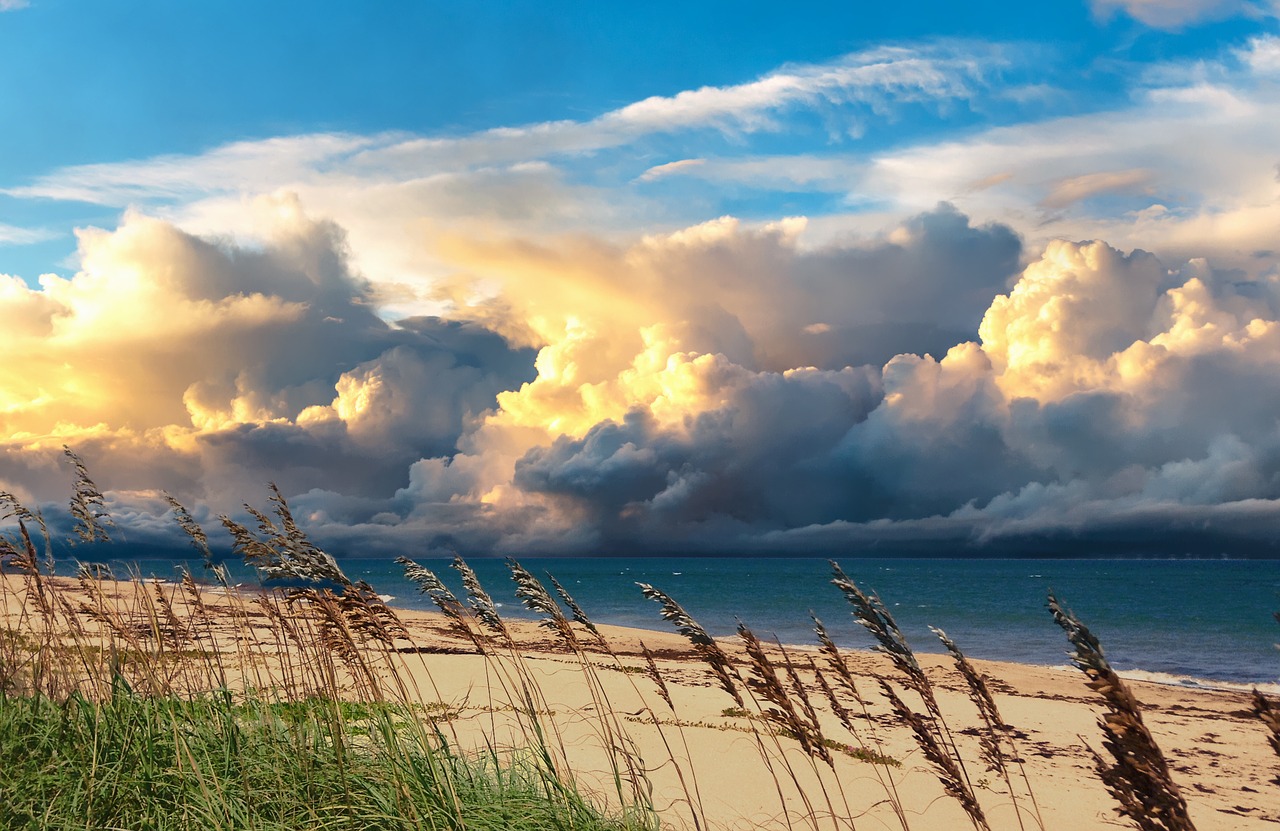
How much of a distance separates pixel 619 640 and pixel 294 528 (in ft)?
103

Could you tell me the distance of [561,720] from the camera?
1445cm

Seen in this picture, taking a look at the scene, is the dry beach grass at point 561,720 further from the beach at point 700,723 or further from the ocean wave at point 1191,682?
the ocean wave at point 1191,682

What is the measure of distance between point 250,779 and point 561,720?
955cm

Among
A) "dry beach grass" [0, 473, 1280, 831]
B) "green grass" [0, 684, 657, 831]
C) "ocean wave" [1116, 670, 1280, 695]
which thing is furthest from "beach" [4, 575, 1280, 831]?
"ocean wave" [1116, 670, 1280, 695]

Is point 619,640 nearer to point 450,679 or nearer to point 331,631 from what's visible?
point 450,679

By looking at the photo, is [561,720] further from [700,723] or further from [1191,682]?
[1191,682]

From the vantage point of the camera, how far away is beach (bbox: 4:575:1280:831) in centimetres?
550

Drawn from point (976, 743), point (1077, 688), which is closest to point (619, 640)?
point (1077, 688)

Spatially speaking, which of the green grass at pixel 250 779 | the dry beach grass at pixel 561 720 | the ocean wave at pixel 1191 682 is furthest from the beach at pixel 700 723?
the ocean wave at pixel 1191 682

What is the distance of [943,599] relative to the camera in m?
88.8

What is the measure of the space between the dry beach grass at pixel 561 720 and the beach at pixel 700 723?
0.21 feet

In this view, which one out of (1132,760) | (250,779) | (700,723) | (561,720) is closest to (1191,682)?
(700,723)

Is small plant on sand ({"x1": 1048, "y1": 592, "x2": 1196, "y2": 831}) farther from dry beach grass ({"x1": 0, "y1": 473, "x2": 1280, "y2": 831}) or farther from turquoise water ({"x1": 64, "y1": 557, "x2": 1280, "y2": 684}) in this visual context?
turquoise water ({"x1": 64, "y1": 557, "x2": 1280, "y2": 684})

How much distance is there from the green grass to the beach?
0.30 m
